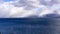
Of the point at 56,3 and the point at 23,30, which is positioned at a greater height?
the point at 56,3

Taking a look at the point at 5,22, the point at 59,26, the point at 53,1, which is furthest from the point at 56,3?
the point at 5,22

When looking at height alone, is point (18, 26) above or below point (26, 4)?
below

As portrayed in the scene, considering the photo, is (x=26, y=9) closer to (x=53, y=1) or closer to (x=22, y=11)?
(x=22, y=11)

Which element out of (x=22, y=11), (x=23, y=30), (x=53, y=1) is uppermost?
(x=53, y=1)

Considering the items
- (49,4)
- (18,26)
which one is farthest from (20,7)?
(49,4)

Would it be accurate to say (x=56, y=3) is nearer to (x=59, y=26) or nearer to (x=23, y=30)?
(x=59, y=26)
